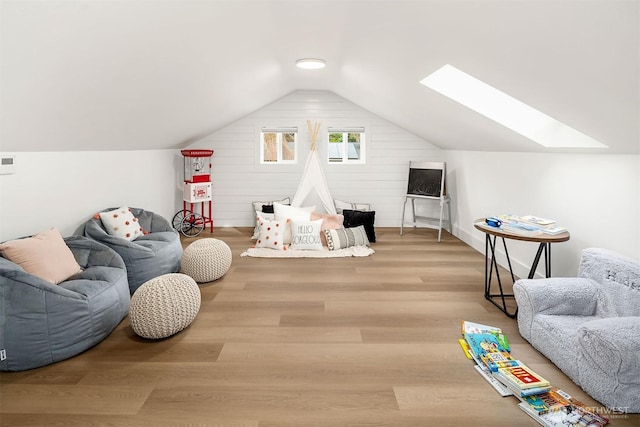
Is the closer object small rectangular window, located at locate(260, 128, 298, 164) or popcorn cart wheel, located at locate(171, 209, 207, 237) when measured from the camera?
popcorn cart wheel, located at locate(171, 209, 207, 237)

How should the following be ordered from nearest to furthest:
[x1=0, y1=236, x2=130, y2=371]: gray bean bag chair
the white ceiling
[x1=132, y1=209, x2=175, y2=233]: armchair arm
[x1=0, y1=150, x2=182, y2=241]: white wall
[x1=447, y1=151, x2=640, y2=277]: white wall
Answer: the white ceiling
[x1=0, y1=236, x2=130, y2=371]: gray bean bag chair
[x1=447, y1=151, x2=640, y2=277]: white wall
[x1=0, y1=150, x2=182, y2=241]: white wall
[x1=132, y1=209, x2=175, y2=233]: armchair arm

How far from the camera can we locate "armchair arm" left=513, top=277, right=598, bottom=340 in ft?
8.20

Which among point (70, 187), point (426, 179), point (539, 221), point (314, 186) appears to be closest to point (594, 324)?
point (539, 221)

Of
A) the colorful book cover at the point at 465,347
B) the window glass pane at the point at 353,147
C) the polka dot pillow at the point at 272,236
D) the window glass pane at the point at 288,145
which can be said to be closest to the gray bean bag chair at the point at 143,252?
the polka dot pillow at the point at 272,236

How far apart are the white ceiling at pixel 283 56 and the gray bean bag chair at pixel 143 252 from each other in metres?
0.80

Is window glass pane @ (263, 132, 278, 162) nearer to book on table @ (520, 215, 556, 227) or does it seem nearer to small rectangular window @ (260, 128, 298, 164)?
small rectangular window @ (260, 128, 298, 164)

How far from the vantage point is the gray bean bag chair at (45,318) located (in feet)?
7.40

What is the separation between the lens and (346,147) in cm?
680

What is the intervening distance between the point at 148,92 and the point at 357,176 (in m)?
4.04

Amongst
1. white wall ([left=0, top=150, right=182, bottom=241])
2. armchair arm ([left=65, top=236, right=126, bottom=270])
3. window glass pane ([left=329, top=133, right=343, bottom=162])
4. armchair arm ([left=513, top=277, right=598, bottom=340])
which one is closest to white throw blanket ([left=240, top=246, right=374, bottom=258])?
white wall ([left=0, top=150, right=182, bottom=241])

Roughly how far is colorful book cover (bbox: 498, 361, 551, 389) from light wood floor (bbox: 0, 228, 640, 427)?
0.35 ft

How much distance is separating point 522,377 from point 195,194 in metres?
4.90

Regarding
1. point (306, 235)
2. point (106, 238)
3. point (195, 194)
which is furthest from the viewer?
point (195, 194)

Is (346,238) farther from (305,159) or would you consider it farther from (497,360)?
(497,360)
